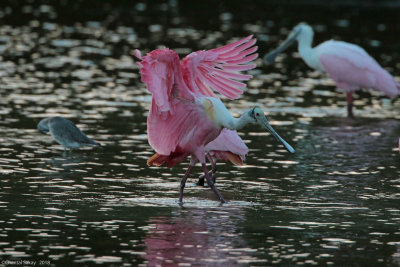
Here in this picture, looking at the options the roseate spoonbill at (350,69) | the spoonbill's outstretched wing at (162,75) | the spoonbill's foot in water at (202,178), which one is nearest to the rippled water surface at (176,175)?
the spoonbill's foot in water at (202,178)

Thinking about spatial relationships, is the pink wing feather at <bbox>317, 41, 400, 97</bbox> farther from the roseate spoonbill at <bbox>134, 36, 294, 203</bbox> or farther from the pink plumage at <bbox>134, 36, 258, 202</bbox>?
the roseate spoonbill at <bbox>134, 36, 294, 203</bbox>

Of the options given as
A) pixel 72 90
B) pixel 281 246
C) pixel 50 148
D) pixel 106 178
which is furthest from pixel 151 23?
pixel 281 246

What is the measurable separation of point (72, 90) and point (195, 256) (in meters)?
10.1

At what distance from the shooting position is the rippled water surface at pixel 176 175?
911 cm

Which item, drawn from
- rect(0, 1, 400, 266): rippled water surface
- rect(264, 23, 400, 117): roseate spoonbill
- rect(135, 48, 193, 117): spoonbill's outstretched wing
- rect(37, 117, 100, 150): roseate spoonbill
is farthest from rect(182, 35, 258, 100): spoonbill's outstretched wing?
rect(264, 23, 400, 117): roseate spoonbill

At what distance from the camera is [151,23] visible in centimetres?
2789

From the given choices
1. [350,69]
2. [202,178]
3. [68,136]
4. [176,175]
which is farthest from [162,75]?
[350,69]

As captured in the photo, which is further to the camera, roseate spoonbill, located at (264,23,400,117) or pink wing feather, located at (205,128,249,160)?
roseate spoonbill, located at (264,23,400,117)

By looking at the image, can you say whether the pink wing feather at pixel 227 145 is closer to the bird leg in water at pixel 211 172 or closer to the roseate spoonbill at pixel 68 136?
the bird leg in water at pixel 211 172

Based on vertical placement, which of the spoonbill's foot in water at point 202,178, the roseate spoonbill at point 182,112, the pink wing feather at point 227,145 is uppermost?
the roseate spoonbill at point 182,112

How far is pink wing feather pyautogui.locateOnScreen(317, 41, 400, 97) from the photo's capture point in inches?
703

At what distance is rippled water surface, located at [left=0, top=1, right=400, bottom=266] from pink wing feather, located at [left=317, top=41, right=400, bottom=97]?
407 mm

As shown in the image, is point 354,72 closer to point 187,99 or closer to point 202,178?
point 202,178

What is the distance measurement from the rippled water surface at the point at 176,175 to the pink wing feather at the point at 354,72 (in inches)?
16.0
